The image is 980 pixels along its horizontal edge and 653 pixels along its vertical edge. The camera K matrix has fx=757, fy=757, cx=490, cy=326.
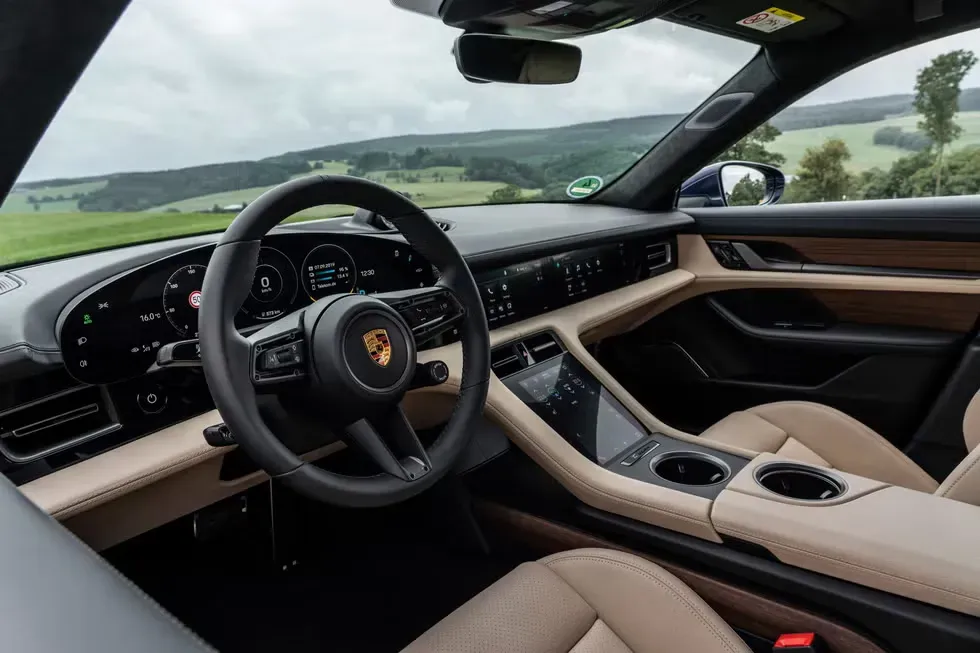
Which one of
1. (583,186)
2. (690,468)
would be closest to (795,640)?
(690,468)

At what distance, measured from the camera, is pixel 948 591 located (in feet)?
4.04

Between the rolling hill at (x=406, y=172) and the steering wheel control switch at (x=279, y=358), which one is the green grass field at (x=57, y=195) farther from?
the steering wheel control switch at (x=279, y=358)

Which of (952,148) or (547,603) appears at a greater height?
(952,148)

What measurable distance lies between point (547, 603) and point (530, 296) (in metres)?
1.08

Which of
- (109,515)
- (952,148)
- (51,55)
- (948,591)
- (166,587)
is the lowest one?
(166,587)

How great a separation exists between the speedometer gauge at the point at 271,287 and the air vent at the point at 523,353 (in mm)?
560

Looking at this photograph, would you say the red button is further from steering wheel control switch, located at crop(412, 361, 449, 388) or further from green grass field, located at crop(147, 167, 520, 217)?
green grass field, located at crop(147, 167, 520, 217)

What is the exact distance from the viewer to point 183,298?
152 centimetres

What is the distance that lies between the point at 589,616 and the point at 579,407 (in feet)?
2.25

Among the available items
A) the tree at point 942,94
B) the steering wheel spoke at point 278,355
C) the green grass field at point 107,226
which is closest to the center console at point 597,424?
the green grass field at point 107,226

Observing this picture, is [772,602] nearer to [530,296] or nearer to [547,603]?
[547,603]

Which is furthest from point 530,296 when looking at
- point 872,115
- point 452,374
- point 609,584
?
point 872,115

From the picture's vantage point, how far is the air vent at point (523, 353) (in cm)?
203

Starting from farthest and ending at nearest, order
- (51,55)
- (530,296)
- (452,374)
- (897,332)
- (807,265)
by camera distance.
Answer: (807,265)
(897,332)
(530,296)
(452,374)
(51,55)
